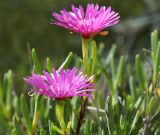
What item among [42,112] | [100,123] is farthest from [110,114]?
[42,112]

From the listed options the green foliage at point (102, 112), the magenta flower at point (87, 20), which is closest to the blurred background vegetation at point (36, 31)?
the green foliage at point (102, 112)

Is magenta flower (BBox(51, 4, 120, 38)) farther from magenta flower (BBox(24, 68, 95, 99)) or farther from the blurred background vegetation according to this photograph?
the blurred background vegetation

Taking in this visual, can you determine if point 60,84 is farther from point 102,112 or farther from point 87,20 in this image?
point 102,112

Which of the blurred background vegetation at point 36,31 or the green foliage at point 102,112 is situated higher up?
the blurred background vegetation at point 36,31

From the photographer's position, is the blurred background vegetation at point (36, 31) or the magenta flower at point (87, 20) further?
the blurred background vegetation at point (36, 31)

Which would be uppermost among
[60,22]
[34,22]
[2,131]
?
[34,22]

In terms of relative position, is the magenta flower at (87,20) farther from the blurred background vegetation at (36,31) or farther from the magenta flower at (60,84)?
the blurred background vegetation at (36,31)

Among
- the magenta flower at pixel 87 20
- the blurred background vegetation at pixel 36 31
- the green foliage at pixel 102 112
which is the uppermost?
the blurred background vegetation at pixel 36 31

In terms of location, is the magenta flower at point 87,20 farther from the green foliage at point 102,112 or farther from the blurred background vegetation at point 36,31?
the blurred background vegetation at point 36,31

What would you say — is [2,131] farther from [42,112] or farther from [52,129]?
[52,129]
